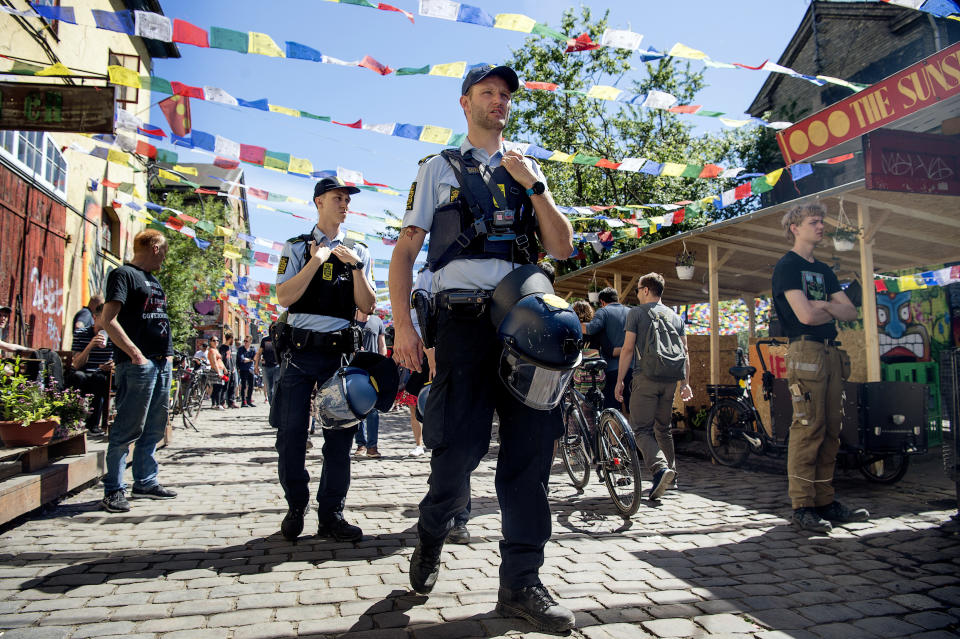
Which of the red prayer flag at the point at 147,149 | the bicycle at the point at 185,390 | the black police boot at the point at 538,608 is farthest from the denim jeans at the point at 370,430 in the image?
the black police boot at the point at 538,608

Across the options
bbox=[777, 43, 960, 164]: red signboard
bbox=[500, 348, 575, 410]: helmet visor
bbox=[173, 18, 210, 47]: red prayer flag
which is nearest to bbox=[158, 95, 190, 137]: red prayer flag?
bbox=[173, 18, 210, 47]: red prayer flag

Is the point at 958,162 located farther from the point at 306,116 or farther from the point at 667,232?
the point at 667,232

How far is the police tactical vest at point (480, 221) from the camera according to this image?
8.53 feet

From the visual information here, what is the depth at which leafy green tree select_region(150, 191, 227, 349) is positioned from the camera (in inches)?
876

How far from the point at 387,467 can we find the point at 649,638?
4.78 meters

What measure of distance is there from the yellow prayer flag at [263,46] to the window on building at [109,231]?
→ 1318 cm

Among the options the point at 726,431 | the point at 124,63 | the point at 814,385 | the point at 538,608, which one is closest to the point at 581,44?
the point at 814,385

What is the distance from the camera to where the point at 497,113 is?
2.73m

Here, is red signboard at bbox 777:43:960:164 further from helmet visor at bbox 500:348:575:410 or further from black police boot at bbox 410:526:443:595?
black police boot at bbox 410:526:443:595

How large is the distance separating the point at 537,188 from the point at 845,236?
624 centimetres

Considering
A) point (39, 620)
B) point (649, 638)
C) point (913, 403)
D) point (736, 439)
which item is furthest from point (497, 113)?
point (736, 439)

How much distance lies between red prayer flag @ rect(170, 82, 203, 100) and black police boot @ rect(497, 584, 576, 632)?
6.17m

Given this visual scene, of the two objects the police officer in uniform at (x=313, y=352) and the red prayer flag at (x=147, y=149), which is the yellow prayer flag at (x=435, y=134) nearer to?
the red prayer flag at (x=147, y=149)

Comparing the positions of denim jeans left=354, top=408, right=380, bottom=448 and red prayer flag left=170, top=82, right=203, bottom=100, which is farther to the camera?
denim jeans left=354, top=408, right=380, bottom=448
